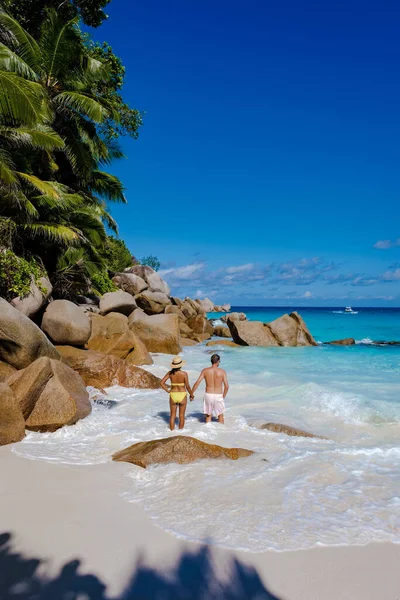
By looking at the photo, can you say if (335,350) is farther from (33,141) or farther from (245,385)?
(33,141)

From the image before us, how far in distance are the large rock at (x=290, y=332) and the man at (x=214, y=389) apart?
645 inches

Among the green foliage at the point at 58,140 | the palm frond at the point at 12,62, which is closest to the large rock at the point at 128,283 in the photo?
the green foliage at the point at 58,140

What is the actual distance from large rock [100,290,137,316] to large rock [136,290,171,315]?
22.8 ft

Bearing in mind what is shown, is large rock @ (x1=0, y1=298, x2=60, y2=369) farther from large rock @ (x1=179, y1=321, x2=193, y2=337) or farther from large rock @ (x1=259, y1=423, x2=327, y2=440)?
large rock @ (x1=179, y1=321, x2=193, y2=337)

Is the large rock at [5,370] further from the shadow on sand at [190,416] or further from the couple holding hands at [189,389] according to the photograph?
the couple holding hands at [189,389]

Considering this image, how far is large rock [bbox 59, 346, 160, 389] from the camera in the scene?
33.1ft

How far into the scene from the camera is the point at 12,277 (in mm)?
12594

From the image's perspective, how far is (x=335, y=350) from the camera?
23.9 meters

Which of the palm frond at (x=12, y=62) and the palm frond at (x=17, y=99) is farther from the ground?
the palm frond at (x=12, y=62)

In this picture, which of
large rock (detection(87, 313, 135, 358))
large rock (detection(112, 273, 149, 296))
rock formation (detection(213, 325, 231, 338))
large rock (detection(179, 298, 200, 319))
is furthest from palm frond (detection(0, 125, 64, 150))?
large rock (detection(179, 298, 200, 319))

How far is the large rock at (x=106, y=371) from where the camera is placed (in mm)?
10078

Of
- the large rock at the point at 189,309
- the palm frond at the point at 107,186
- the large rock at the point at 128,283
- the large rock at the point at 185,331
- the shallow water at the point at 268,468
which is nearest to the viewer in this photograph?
the shallow water at the point at 268,468

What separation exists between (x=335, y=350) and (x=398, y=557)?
21410 mm

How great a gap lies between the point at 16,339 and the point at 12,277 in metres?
4.94
